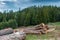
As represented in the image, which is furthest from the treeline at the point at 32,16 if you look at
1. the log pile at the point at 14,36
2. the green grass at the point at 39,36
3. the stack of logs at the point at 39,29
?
the log pile at the point at 14,36

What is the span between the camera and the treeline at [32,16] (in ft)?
25.2

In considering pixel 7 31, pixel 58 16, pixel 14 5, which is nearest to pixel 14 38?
pixel 7 31

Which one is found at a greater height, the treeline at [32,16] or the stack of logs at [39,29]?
the treeline at [32,16]

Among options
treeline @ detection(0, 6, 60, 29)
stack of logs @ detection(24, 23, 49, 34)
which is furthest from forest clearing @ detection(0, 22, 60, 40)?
treeline @ detection(0, 6, 60, 29)

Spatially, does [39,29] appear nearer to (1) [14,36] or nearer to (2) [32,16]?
(2) [32,16]

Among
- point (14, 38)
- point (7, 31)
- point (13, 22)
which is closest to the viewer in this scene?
point (14, 38)

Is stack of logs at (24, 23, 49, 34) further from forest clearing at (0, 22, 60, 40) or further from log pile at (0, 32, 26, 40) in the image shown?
log pile at (0, 32, 26, 40)

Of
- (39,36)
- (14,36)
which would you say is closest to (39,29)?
(39,36)

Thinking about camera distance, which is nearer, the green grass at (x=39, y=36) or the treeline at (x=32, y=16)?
the green grass at (x=39, y=36)

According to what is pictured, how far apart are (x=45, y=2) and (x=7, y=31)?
2.27 meters

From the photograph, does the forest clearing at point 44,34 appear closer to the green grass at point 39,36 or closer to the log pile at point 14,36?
the green grass at point 39,36

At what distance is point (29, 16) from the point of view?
7809 millimetres

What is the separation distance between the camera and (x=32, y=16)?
7.84 m

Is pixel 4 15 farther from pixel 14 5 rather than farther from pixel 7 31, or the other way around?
pixel 7 31
